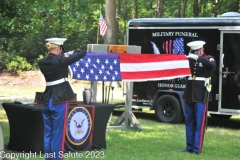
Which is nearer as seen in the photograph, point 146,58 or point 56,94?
point 56,94

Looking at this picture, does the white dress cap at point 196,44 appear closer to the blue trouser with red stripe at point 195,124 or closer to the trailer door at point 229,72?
the blue trouser with red stripe at point 195,124

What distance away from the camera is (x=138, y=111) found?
1700 centimetres

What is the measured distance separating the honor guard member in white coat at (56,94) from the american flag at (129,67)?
2.99 metres

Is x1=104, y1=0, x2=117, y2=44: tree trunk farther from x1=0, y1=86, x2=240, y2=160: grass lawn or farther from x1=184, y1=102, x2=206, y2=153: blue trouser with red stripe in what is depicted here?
x1=184, y1=102, x2=206, y2=153: blue trouser with red stripe

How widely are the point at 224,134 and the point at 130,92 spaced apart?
7.47 ft

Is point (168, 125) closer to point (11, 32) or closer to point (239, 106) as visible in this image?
point (239, 106)

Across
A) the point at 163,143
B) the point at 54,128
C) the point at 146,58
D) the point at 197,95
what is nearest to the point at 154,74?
the point at 146,58

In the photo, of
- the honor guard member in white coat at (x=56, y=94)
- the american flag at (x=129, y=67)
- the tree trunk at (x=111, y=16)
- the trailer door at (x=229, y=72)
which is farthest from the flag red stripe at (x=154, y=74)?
the tree trunk at (x=111, y=16)

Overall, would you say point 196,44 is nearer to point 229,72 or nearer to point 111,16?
Result: point 229,72

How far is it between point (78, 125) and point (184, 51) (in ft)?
18.1

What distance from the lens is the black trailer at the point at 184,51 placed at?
13.5 m

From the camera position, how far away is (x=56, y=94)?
26.0 feet

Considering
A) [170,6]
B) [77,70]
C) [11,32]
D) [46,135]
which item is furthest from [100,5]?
[46,135]

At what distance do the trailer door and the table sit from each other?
4.41 meters
